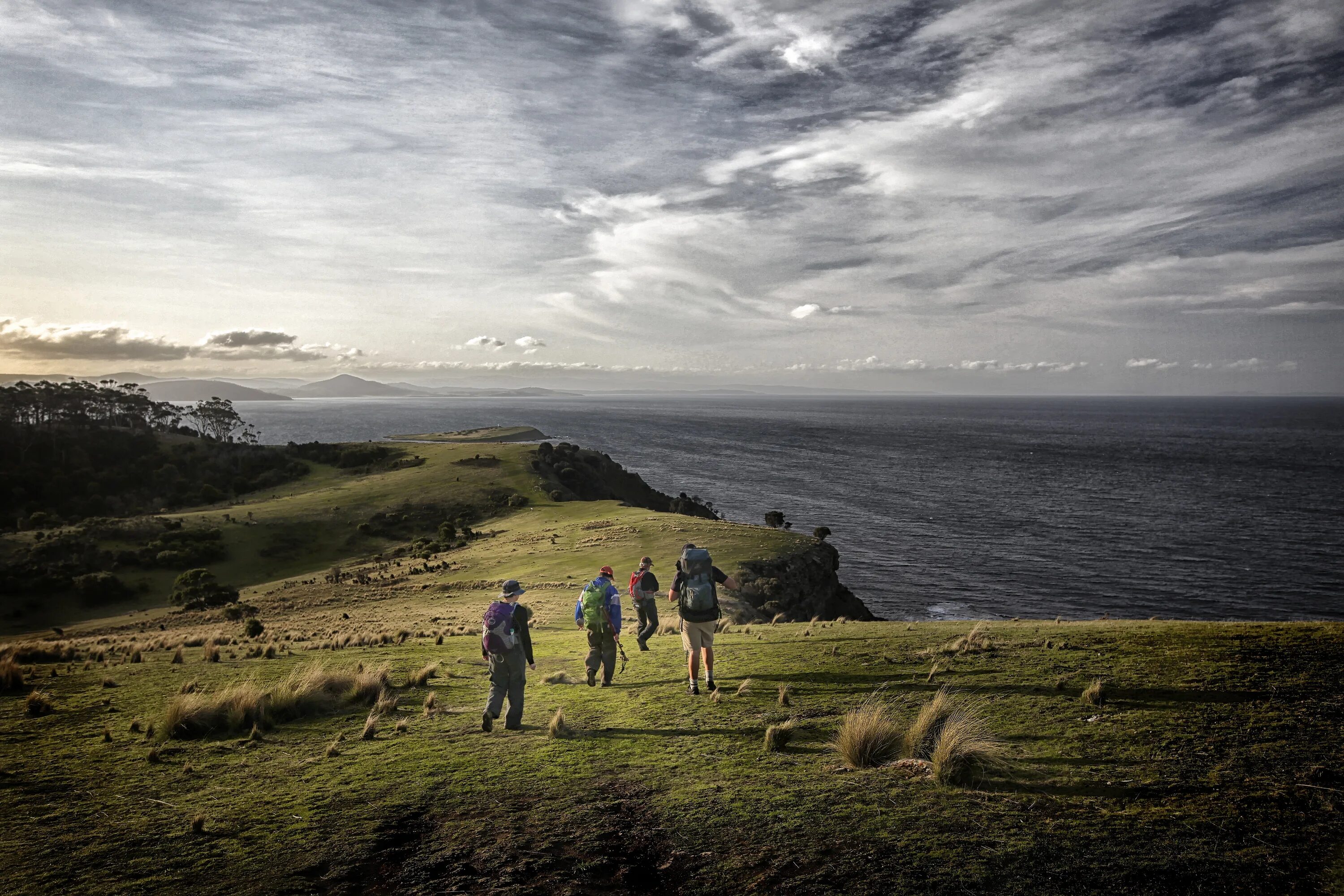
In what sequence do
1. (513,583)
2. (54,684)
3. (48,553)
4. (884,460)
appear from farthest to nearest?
(884,460), (48,553), (54,684), (513,583)

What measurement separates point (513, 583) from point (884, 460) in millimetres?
132892

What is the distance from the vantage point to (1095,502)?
86312mm

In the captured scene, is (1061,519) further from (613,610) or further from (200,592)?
(200,592)

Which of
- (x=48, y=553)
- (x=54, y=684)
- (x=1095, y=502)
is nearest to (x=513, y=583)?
(x=54, y=684)

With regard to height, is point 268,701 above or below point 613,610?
below

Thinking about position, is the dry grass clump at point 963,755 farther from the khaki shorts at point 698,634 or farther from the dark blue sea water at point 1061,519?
the dark blue sea water at point 1061,519

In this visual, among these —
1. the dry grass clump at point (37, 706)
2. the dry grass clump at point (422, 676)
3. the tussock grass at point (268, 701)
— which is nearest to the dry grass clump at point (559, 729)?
the tussock grass at point (268, 701)

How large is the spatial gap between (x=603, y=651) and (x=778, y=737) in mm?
4985

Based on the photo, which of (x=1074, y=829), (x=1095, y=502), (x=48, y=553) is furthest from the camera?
(x=1095, y=502)

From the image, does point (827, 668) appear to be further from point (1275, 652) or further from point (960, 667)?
point (1275, 652)

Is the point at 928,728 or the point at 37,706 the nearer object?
the point at 928,728

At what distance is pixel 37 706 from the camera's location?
10828 millimetres

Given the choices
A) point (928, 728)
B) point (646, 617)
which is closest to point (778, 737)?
point (928, 728)

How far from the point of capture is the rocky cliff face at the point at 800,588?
108 feet
